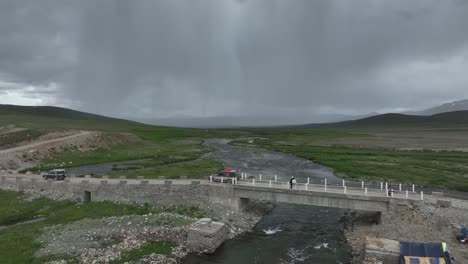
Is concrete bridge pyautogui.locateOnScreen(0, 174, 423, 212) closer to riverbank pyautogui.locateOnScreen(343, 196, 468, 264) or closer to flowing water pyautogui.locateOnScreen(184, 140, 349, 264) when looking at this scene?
riverbank pyautogui.locateOnScreen(343, 196, 468, 264)

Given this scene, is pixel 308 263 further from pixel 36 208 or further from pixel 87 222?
pixel 36 208

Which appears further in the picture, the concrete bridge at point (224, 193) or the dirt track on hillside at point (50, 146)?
the dirt track on hillside at point (50, 146)

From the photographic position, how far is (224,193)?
4819cm

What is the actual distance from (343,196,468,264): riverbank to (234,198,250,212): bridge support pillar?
49.0 feet

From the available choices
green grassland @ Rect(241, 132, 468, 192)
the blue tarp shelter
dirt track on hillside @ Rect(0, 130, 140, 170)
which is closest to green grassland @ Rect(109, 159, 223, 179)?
dirt track on hillside @ Rect(0, 130, 140, 170)

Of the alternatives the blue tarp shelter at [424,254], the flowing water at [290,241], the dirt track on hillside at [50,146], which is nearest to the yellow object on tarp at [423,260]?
the blue tarp shelter at [424,254]

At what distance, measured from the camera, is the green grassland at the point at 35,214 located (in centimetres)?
3509

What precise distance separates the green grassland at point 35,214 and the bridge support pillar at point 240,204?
17.3 feet

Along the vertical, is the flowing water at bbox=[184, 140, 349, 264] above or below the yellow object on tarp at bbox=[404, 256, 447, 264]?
below

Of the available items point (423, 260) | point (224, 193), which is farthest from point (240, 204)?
point (423, 260)

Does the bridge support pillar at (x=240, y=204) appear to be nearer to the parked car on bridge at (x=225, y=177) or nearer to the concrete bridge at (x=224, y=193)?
the concrete bridge at (x=224, y=193)

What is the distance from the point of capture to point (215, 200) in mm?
48344

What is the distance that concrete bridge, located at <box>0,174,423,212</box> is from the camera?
41812mm

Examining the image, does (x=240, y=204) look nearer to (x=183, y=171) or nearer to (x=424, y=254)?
(x=424, y=254)
